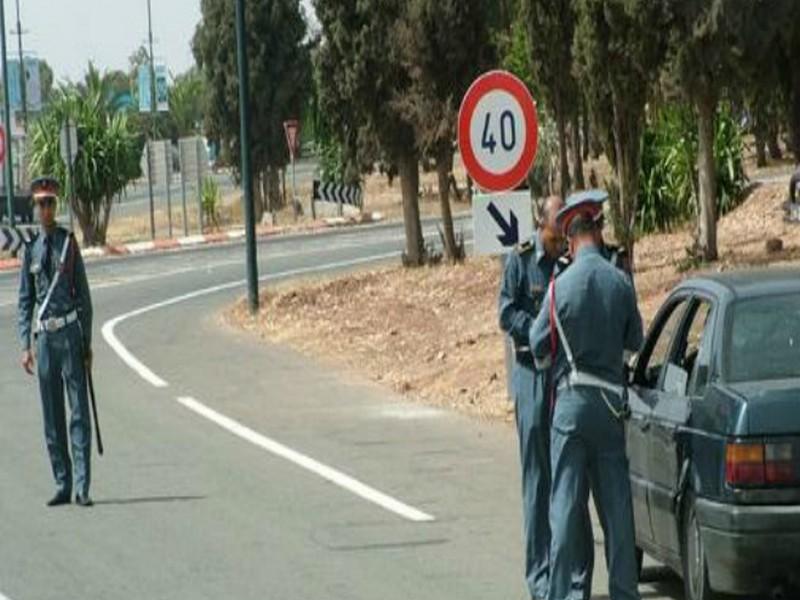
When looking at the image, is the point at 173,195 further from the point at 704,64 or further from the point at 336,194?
the point at 704,64

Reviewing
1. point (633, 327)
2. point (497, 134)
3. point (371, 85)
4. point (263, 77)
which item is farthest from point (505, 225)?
point (263, 77)

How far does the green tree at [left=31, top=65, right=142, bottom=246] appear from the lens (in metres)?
60.3

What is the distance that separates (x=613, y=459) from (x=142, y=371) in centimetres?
1528

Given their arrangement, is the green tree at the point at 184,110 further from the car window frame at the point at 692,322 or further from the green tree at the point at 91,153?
the car window frame at the point at 692,322

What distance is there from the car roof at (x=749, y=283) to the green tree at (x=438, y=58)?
21.5 metres

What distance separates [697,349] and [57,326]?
18.7 feet

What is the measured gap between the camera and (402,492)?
15047 millimetres

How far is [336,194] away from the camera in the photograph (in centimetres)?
6469

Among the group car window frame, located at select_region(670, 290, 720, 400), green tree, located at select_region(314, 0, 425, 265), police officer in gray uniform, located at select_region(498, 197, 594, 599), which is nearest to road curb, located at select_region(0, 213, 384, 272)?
green tree, located at select_region(314, 0, 425, 265)

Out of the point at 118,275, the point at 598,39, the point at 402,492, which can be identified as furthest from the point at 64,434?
the point at 118,275

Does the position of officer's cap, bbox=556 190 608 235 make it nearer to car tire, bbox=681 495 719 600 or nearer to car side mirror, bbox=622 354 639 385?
car side mirror, bbox=622 354 639 385

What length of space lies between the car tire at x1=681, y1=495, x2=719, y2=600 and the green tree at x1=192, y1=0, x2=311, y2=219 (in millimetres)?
58319

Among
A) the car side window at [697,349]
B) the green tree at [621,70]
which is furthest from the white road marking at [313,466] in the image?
the green tree at [621,70]

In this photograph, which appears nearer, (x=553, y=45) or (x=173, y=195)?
(x=553, y=45)
